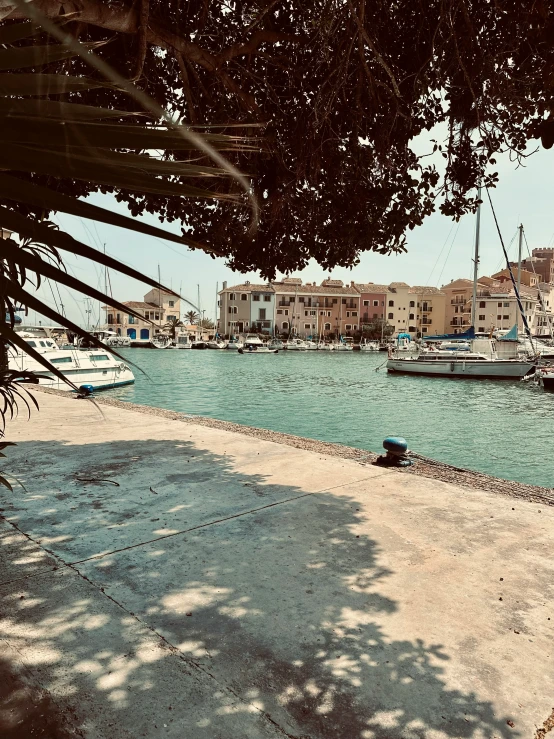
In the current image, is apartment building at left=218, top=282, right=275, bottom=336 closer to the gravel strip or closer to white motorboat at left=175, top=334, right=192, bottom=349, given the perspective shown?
white motorboat at left=175, top=334, right=192, bottom=349

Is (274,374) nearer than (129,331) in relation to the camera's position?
Yes

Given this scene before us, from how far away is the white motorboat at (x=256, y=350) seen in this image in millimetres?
82750

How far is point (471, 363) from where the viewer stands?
4009 centimetres

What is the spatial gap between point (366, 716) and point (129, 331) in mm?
103951

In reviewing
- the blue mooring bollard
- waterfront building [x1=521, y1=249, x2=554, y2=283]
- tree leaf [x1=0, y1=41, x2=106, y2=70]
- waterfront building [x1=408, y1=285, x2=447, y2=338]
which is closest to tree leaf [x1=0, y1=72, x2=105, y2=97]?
tree leaf [x1=0, y1=41, x2=106, y2=70]

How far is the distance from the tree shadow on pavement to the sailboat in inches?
1463

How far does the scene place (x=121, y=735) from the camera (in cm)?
205

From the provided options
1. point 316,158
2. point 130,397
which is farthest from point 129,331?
point 316,158

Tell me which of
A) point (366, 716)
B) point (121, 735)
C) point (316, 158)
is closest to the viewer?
point (121, 735)

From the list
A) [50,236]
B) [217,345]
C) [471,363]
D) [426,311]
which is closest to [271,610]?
[50,236]

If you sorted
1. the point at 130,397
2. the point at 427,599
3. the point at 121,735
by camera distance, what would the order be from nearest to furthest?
the point at 121,735 < the point at 427,599 < the point at 130,397

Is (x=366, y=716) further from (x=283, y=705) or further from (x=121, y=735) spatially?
(x=121, y=735)

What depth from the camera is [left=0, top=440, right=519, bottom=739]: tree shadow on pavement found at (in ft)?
7.25

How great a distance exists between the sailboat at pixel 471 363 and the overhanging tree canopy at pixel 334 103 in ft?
111
